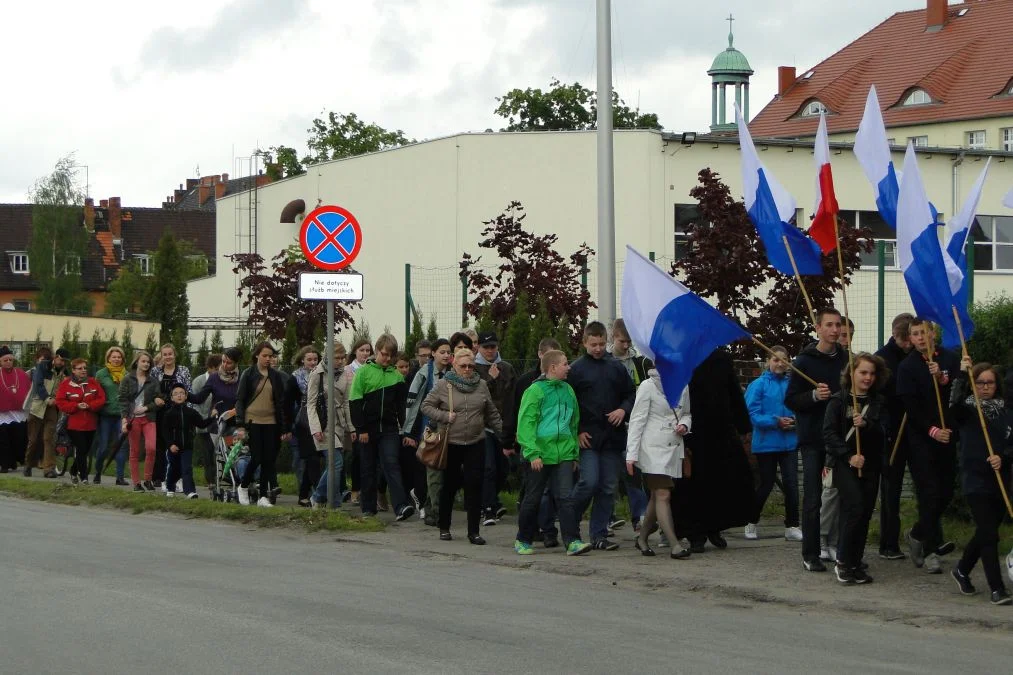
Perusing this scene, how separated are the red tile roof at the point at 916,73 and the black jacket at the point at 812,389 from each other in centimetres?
6457

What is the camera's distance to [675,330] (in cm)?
1220

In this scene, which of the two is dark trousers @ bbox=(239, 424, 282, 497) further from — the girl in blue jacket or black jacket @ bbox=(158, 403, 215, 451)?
the girl in blue jacket

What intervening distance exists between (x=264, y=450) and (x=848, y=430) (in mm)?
7826

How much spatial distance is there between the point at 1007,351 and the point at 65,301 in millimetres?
86373

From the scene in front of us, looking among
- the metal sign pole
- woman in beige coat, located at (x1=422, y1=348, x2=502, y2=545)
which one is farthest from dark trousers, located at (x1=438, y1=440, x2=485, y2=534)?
the metal sign pole

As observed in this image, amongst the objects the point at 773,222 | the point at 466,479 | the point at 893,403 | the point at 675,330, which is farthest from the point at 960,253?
the point at 466,479

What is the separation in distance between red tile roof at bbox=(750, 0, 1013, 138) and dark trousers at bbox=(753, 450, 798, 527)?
63201mm

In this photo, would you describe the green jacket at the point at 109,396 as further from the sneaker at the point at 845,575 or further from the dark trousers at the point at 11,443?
the sneaker at the point at 845,575

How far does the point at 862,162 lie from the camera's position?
39.0ft

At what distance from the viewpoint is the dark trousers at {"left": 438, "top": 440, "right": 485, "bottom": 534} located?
14.0 meters

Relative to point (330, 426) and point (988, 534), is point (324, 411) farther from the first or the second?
point (988, 534)

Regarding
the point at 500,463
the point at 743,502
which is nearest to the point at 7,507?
the point at 500,463

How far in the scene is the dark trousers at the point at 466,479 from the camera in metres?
14.0

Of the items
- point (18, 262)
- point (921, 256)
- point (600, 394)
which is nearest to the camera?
point (921, 256)
